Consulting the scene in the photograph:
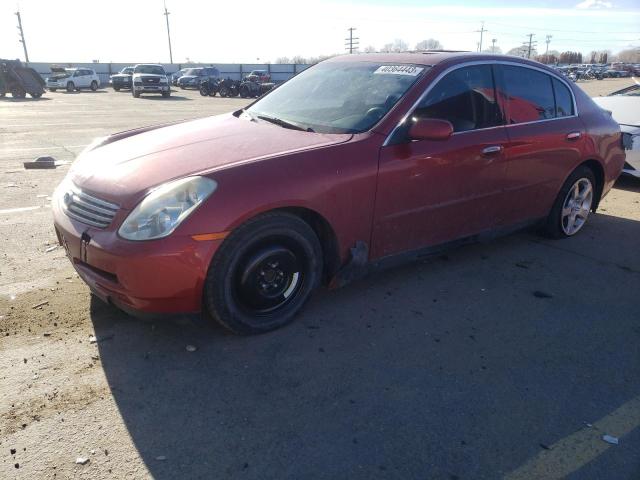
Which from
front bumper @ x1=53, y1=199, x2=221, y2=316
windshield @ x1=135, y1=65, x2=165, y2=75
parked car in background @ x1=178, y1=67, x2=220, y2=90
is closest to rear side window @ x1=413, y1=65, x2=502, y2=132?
front bumper @ x1=53, y1=199, x2=221, y2=316

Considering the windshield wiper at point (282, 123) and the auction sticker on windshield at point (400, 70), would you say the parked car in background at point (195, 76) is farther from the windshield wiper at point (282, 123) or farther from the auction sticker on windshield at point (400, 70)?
the auction sticker on windshield at point (400, 70)

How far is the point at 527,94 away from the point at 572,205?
1356 mm

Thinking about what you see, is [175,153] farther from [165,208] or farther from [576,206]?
[576,206]

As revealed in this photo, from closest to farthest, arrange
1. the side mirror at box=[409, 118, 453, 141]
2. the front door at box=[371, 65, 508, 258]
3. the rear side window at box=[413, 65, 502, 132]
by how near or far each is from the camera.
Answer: the side mirror at box=[409, 118, 453, 141] → the front door at box=[371, 65, 508, 258] → the rear side window at box=[413, 65, 502, 132]

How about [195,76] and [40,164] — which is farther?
[195,76]

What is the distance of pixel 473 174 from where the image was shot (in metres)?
4.04

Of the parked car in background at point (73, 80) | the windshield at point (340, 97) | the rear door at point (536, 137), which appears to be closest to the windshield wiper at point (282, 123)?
the windshield at point (340, 97)

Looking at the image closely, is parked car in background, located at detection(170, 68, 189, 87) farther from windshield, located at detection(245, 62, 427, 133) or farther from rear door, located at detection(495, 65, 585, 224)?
rear door, located at detection(495, 65, 585, 224)

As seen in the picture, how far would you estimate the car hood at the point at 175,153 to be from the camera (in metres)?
3.01

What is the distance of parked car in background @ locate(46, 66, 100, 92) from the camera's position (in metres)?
37.7

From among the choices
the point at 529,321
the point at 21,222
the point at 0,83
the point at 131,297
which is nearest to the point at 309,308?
the point at 131,297

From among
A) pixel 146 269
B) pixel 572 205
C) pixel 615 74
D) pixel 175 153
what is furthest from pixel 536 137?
pixel 615 74

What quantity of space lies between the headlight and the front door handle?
7.36 ft

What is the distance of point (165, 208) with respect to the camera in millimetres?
2832
